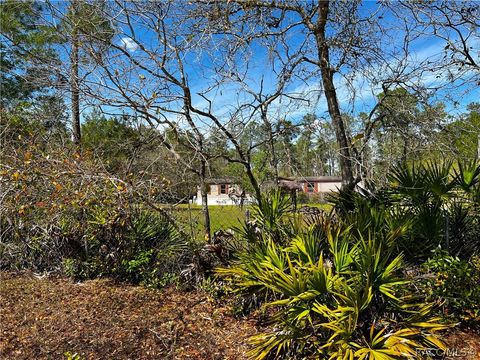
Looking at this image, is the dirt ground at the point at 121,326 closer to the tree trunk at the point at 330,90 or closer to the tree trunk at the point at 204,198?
the tree trunk at the point at 204,198

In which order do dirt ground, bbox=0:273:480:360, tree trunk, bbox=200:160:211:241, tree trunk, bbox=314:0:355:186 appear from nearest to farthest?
dirt ground, bbox=0:273:480:360 → tree trunk, bbox=314:0:355:186 → tree trunk, bbox=200:160:211:241

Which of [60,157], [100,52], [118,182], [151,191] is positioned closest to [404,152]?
[151,191]

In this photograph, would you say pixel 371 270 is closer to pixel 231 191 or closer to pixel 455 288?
pixel 455 288

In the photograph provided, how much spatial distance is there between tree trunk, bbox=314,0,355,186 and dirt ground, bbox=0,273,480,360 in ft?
9.43

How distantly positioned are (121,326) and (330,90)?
15.0 ft

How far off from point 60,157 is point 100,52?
1649mm

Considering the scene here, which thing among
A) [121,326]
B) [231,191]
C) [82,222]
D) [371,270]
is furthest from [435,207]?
[82,222]

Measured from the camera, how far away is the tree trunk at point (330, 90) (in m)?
5.73

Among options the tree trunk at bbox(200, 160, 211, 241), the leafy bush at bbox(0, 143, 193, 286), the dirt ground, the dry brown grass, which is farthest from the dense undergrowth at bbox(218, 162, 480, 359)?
the leafy bush at bbox(0, 143, 193, 286)

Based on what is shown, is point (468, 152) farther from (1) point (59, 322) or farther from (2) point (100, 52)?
(1) point (59, 322)

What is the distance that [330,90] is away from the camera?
19.7 feet

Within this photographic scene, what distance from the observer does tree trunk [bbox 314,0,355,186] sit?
5.73m

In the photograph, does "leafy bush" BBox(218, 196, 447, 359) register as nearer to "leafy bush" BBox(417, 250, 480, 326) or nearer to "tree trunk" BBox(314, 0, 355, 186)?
"leafy bush" BBox(417, 250, 480, 326)

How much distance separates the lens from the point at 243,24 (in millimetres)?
5680
